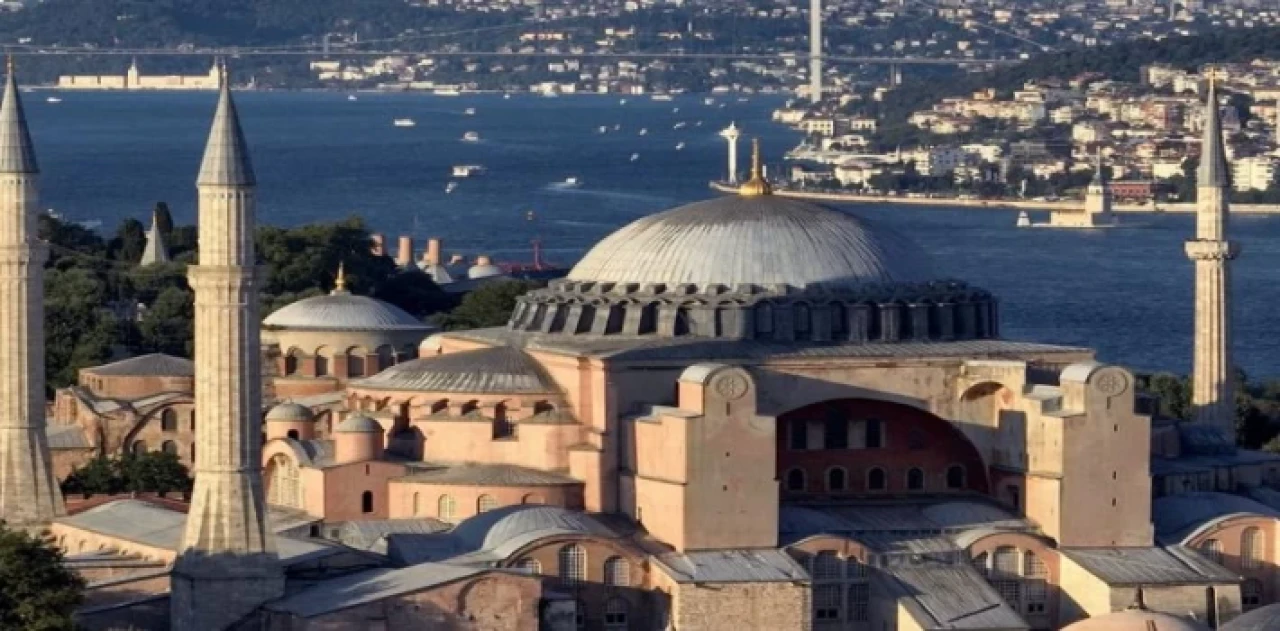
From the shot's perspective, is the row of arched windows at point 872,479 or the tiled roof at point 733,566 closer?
the tiled roof at point 733,566

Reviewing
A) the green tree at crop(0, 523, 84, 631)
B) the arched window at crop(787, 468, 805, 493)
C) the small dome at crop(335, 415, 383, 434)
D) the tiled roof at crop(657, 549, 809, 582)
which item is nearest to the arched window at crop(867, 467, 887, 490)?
the arched window at crop(787, 468, 805, 493)

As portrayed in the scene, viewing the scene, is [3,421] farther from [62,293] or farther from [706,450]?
[62,293]

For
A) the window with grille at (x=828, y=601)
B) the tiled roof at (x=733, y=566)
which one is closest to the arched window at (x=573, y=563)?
the tiled roof at (x=733, y=566)

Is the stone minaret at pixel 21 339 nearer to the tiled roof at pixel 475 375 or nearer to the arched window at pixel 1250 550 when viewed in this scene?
the tiled roof at pixel 475 375

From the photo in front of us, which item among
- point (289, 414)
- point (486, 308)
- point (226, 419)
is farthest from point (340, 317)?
point (226, 419)

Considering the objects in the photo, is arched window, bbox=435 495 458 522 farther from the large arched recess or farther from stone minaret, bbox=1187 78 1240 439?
stone minaret, bbox=1187 78 1240 439

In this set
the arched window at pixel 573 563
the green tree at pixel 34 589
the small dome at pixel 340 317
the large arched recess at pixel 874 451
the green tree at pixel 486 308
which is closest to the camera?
the green tree at pixel 34 589
